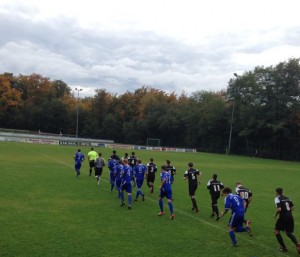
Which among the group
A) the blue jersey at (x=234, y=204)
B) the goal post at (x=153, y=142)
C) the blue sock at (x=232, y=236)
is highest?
the goal post at (x=153, y=142)

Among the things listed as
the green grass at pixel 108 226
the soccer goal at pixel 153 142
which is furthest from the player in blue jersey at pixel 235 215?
the soccer goal at pixel 153 142

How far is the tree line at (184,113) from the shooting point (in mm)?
74750

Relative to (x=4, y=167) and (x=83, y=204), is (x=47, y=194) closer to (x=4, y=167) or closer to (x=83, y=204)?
(x=83, y=204)

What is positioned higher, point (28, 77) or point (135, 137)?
point (28, 77)

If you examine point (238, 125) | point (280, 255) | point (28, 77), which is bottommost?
point (280, 255)

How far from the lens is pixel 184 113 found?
9644 centimetres

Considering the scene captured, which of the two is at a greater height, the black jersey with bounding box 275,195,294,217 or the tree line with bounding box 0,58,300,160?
the tree line with bounding box 0,58,300,160

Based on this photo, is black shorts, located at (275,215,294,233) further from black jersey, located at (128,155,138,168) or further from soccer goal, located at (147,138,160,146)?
soccer goal, located at (147,138,160,146)

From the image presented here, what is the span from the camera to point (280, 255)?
35.8 feet

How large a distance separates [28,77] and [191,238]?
4187 inches

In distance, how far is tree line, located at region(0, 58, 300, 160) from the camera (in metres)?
74.8

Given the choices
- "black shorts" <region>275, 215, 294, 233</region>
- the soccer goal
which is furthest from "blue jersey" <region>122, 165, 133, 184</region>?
the soccer goal

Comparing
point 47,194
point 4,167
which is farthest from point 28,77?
point 47,194

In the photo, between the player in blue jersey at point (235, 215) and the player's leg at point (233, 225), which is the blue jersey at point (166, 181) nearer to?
the player in blue jersey at point (235, 215)
